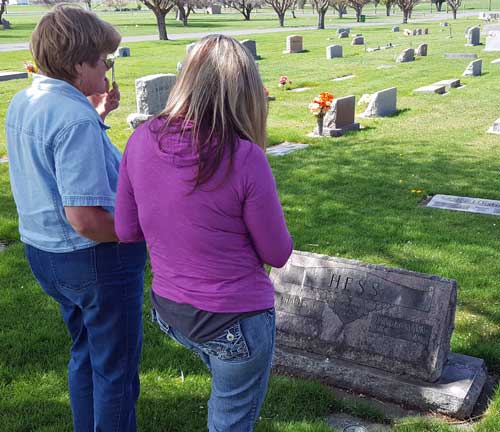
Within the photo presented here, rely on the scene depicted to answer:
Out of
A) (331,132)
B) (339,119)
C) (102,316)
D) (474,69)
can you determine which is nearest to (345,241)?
(102,316)

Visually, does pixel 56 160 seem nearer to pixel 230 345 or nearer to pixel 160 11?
pixel 230 345

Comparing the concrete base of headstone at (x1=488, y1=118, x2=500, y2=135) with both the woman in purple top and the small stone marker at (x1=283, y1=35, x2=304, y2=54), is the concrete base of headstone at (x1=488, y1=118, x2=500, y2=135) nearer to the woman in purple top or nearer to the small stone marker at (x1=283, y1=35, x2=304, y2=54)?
the woman in purple top

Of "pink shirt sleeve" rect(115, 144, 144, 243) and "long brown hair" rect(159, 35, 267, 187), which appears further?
"pink shirt sleeve" rect(115, 144, 144, 243)

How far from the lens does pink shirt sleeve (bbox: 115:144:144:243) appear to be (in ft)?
7.06

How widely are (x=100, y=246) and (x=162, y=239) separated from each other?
42 centimetres

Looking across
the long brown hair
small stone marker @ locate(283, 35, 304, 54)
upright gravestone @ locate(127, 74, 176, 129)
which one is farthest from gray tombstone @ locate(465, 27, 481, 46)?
the long brown hair

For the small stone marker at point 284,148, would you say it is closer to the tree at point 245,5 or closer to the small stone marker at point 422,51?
the small stone marker at point 422,51

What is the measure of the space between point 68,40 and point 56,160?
0.42 m

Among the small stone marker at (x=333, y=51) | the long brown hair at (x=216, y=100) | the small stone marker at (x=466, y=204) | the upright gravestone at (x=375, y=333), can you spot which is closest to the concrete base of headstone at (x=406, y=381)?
the upright gravestone at (x=375, y=333)

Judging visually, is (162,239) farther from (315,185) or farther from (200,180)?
(315,185)

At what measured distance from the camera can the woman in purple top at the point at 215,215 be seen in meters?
1.93

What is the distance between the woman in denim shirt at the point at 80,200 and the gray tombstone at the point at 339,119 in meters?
9.61

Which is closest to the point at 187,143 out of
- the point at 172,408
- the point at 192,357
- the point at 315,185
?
the point at 172,408

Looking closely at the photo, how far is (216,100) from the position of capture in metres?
1.93
